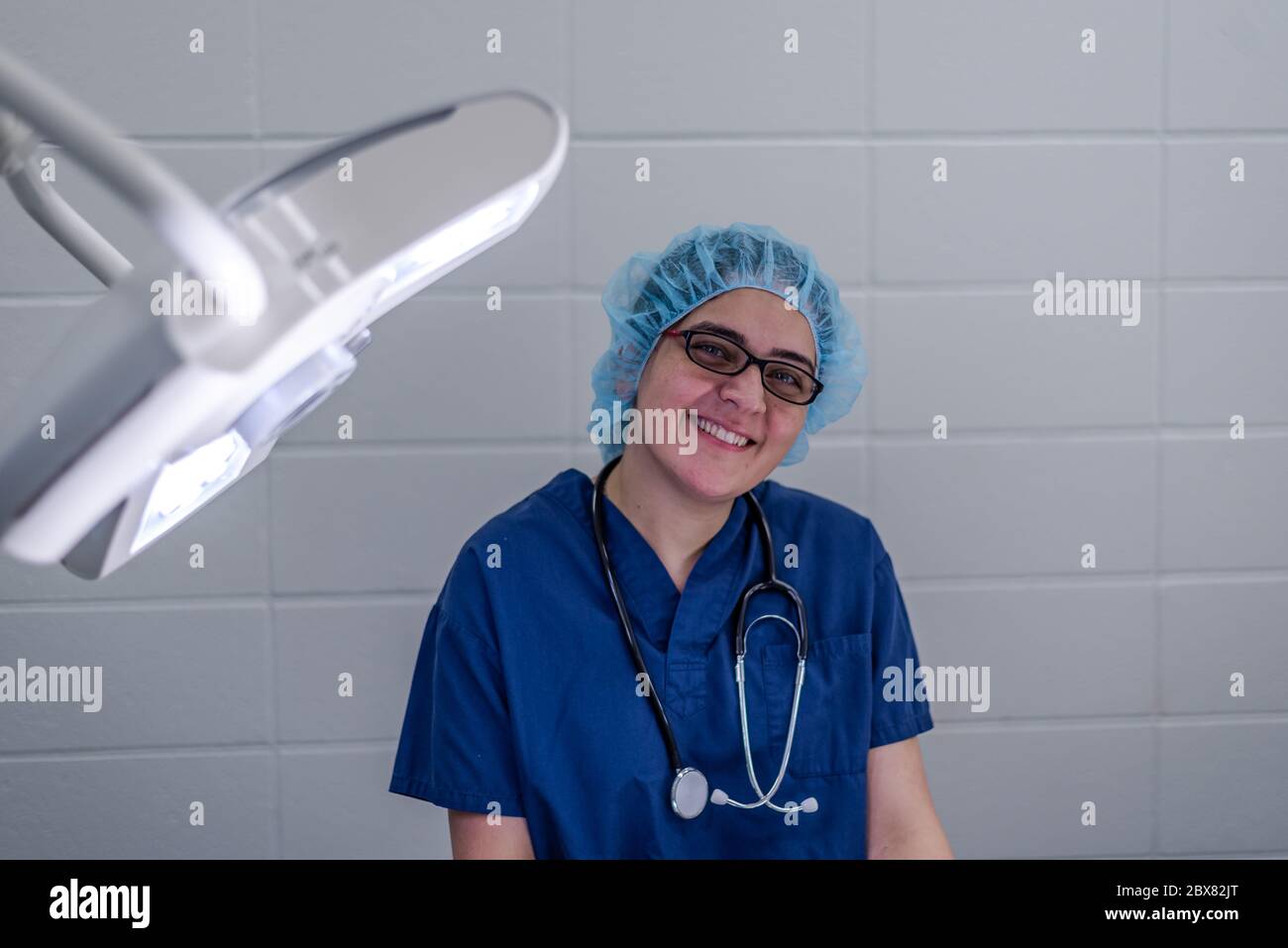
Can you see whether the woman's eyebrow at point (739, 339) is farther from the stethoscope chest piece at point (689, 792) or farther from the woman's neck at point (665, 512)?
the stethoscope chest piece at point (689, 792)

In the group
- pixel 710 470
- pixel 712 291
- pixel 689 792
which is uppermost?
pixel 712 291

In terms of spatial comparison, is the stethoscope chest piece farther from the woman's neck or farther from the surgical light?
the surgical light

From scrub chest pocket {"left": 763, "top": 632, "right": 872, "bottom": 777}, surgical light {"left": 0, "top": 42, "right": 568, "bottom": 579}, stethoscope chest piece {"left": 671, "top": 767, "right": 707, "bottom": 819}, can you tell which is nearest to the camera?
surgical light {"left": 0, "top": 42, "right": 568, "bottom": 579}

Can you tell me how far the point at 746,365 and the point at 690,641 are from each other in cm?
38

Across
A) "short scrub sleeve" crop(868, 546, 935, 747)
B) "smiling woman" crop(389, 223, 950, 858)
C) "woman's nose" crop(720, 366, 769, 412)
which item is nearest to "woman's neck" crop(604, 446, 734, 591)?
"smiling woman" crop(389, 223, 950, 858)

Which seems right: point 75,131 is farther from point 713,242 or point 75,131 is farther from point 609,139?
point 609,139

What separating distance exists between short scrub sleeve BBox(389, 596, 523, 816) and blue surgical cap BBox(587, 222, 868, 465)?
1.41 feet

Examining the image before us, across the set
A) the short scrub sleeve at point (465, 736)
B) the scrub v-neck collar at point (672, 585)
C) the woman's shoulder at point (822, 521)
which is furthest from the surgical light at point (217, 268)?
the woman's shoulder at point (822, 521)

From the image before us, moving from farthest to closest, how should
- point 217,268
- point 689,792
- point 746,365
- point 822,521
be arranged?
point 822,521 < point 746,365 < point 689,792 < point 217,268

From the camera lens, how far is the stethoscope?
4.37ft

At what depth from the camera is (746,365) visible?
1.44 m

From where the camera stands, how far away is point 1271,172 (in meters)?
1.99

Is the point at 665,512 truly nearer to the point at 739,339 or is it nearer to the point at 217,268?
the point at 739,339

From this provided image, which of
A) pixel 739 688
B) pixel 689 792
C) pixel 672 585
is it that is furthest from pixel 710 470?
pixel 689 792
